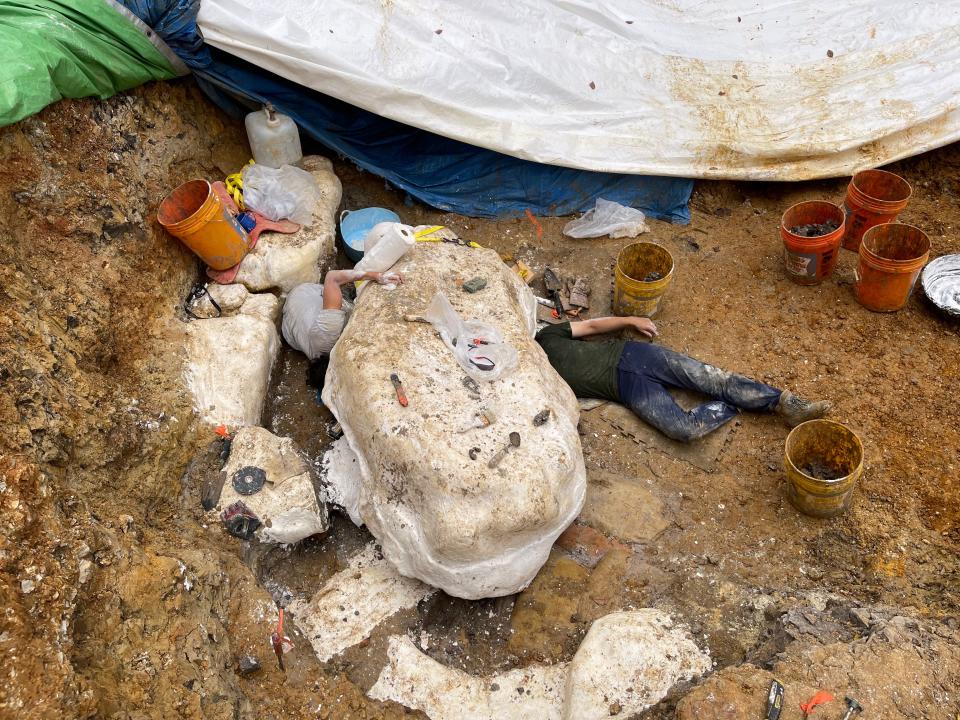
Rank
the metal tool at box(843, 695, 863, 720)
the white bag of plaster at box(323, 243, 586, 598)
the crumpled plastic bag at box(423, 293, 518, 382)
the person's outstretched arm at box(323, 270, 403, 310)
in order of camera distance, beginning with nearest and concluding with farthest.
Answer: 1. the metal tool at box(843, 695, 863, 720)
2. the white bag of plaster at box(323, 243, 586, 598)
3. the crumpled plastic bag at box(423, 293, 518, 382)
4. the person's outstretched arm at box(323, 270, 403, 310)

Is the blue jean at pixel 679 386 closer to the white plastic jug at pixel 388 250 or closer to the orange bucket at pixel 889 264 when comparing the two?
the orange bucket at pixel 889 264

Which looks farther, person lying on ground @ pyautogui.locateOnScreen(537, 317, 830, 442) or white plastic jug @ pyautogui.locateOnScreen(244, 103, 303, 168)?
white plastic jug @ pyautogui.locateOnScreen(244, 103, 303, 168)

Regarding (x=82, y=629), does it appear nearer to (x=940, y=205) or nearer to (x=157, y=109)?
(x=157, y=109)

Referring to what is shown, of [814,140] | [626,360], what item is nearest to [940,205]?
[814,140]

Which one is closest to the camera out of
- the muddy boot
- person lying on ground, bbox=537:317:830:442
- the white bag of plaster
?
the white bag of plaster

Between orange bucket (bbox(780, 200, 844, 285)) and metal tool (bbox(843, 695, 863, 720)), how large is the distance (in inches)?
108

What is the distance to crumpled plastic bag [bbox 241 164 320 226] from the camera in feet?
15.7

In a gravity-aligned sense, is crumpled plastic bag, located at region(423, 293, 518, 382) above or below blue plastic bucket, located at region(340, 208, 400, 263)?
above

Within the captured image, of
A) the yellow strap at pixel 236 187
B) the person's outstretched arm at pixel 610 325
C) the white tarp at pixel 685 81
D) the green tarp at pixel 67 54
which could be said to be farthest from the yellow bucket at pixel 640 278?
the green tarp at pixel 67 54

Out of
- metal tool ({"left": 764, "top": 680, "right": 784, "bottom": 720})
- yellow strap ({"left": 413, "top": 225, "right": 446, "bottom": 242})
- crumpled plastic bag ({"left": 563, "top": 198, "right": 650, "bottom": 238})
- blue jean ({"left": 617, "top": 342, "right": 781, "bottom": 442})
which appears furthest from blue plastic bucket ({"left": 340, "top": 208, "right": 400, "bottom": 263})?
metal tool ({"left": 764, "top": 680, "right": 784, "bottom": 720})

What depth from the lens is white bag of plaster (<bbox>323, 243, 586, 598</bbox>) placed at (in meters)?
3.12

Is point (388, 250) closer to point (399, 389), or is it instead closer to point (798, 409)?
point (399, 389)

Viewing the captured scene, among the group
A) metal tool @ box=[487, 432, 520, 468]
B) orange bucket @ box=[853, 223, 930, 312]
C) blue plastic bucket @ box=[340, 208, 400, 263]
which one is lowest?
blue plastic bucket @ box=[340, 208, 400, 263]

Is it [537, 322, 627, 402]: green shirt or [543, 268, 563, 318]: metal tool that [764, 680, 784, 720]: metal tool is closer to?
[537, 322, 627, 402]: green shirt
